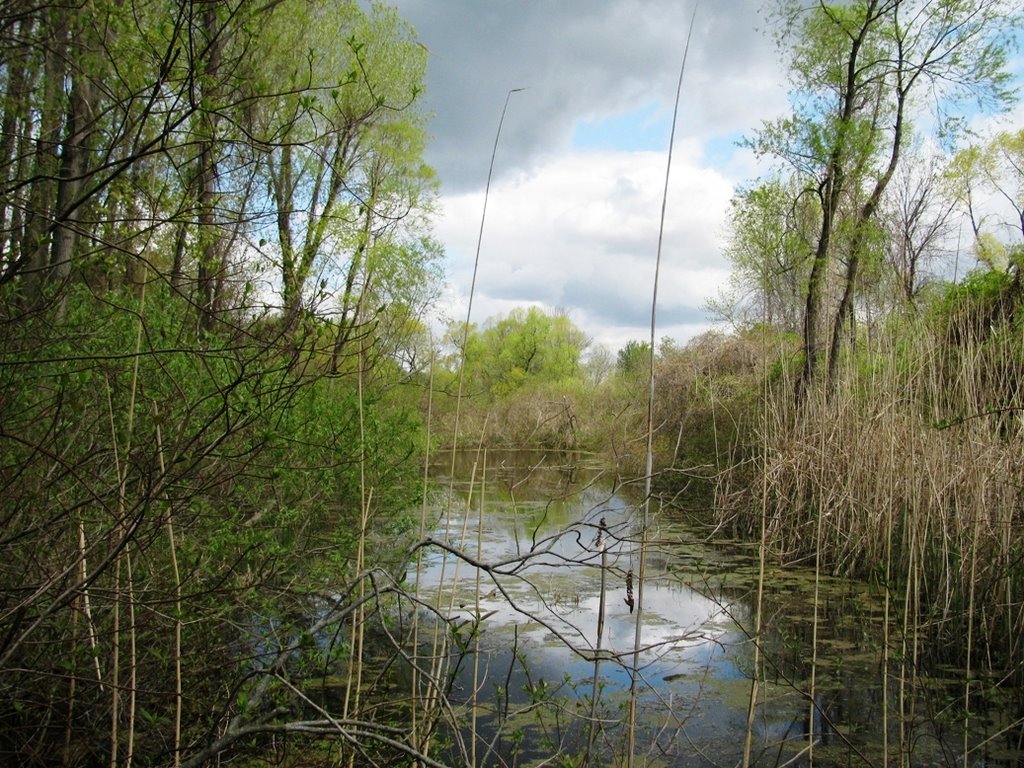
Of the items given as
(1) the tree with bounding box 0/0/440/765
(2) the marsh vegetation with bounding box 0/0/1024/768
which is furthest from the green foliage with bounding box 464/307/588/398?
(1) the tree with bounding box 0/0/440/765

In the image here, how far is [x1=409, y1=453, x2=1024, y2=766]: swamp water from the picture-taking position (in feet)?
9.32

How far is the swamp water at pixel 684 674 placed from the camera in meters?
2.84

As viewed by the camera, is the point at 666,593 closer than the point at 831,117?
Yes

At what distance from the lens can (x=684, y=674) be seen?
467 centimetres

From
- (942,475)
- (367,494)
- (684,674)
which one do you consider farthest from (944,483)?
(367,494)

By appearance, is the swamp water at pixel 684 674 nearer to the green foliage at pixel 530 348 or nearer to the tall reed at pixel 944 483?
the tall reed at pixel 944 483

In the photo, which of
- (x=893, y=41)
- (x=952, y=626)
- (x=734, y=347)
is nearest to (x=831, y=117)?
(x=893, y=41)

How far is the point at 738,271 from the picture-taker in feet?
75.1

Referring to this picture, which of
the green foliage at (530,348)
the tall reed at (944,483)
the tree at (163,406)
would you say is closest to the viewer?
the tree at (163,406)

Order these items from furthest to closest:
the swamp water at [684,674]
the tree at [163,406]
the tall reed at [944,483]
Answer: the tall reed at [944,483] → the swamp water at [684,674] → the tree at [163,406]

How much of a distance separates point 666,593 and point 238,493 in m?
4.15

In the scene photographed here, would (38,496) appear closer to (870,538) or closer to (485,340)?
(870,538)

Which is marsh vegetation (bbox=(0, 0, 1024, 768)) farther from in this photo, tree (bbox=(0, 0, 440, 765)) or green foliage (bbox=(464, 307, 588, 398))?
green foliage (bbox=(464, 307, 588, 398))

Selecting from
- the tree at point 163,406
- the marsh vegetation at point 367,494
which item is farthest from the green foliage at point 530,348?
the tree at point 163,406
